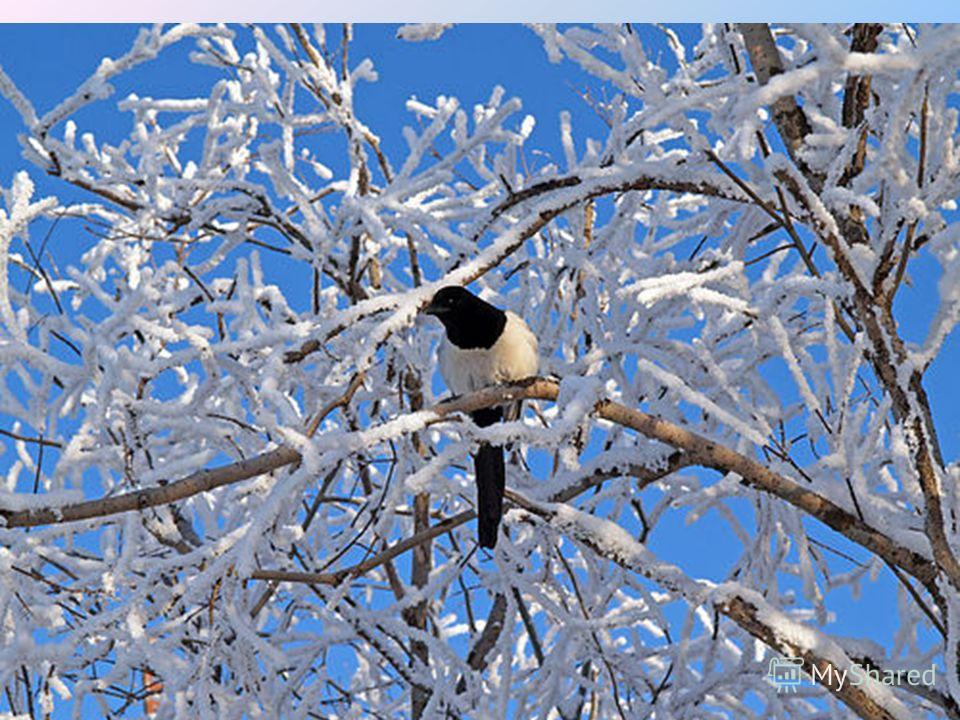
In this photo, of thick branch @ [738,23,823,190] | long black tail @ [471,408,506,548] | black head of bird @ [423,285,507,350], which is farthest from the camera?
black head of bird @ [423,285,507,350]

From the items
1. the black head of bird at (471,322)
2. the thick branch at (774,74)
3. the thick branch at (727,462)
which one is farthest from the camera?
the black head of bird at (471,322)

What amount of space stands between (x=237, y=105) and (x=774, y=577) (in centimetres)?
253

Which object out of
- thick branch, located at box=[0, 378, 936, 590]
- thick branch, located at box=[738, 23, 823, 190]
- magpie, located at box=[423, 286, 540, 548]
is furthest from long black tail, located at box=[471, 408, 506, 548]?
thick branch, located at box=[738, 23, 823, 190]

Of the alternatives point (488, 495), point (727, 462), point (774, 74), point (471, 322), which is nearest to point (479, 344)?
point (471, 322)

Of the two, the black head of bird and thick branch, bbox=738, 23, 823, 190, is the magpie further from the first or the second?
thick branch, bbox=738, 23, 823, 190

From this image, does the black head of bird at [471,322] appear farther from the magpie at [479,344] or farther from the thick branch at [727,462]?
the thick branch at [727,462]

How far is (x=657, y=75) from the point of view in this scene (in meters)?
2.62

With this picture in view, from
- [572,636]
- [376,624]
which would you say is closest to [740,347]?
[572,636]

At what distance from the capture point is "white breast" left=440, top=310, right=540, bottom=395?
3.14 m

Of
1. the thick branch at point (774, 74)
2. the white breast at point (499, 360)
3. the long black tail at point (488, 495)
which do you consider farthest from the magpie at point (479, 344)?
the thick branch at point (774, 74)

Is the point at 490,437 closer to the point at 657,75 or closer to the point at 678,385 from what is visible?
the point at 678,385

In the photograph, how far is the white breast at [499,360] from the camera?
3139 mm

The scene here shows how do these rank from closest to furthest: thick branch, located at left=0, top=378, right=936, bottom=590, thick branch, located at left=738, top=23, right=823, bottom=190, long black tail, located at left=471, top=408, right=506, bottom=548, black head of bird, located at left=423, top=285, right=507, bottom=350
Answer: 1. thick branch, located at left=0, top=378, right=936, bottom=590
2. thick branch, located at left=738, top=23, right=823, bottom=190
3. long black tail, located at left=471, top=408, right=506, bottom=548
4. black head of bird, located at left=423, top=285, right=507, bottom=350

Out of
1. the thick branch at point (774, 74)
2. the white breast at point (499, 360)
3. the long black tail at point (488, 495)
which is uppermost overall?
the thick branch at point (774, 74)
